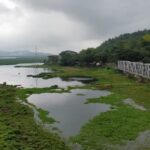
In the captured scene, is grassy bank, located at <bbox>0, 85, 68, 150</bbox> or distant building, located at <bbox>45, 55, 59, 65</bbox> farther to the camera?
distant building, located at <bbox>45, 55, 59, 65</bbox>

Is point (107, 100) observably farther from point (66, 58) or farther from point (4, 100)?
point (66, 58)

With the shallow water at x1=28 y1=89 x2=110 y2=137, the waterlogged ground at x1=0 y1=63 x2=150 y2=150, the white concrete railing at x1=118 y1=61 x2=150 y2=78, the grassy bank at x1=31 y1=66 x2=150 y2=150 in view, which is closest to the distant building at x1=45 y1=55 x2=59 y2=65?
the white concrete railing at x1=118 y1=61 x2=150 y2=78

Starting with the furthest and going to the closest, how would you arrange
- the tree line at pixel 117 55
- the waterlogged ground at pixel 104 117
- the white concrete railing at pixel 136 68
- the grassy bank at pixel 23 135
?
the tree line at pixel 117 55, the white concrete railing at pixel 136 68, the waterlogged ground at pixel 104 117, the grassy bank at pixel 23 135

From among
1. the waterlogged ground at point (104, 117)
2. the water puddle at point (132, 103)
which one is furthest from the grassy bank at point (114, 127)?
the water puddle at point (132, 103)

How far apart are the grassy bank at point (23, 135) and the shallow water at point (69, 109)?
170 cm

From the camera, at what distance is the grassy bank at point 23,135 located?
659 inches

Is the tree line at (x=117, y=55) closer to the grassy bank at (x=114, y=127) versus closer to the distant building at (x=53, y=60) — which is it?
the distant building at (x=53, y=60)

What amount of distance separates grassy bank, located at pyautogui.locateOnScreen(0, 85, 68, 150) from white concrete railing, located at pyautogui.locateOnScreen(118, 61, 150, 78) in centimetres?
2744

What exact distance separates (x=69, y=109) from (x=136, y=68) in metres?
30.4

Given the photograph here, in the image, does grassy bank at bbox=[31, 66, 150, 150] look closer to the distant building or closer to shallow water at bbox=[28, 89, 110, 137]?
shallow water at bbox=[28, 89, 110, 137]

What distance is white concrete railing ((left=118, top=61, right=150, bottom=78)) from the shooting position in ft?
160

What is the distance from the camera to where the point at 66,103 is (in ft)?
104

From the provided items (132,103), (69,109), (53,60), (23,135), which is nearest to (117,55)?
(132,103)

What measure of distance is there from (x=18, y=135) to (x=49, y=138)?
2.08 metres
